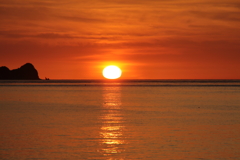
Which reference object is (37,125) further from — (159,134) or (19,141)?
(159,134)

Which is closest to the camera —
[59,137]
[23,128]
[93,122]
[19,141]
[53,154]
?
[53,154]

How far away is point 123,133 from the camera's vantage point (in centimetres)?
3488

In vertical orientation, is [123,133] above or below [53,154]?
above

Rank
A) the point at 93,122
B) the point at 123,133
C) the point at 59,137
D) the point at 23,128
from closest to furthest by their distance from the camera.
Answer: the point at 59,137 → the point at 123,133 → the point at 23,128 → the point at 93,122

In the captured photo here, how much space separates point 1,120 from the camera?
44688 millimetres

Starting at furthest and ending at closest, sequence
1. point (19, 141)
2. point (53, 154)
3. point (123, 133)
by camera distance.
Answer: point (123, 133) → point (19, 141) → point (53, 154)

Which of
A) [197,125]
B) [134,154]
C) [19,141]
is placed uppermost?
[197,125]

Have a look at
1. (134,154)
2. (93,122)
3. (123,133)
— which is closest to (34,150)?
(134,154)

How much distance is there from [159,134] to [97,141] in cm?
613

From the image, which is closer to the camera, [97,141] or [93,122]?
[97,141]

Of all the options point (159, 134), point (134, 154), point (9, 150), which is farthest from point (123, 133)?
point (9, 150)

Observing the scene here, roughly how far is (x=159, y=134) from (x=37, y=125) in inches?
539

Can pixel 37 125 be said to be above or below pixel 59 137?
above

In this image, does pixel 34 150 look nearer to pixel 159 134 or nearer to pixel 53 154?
pixel 53 154
